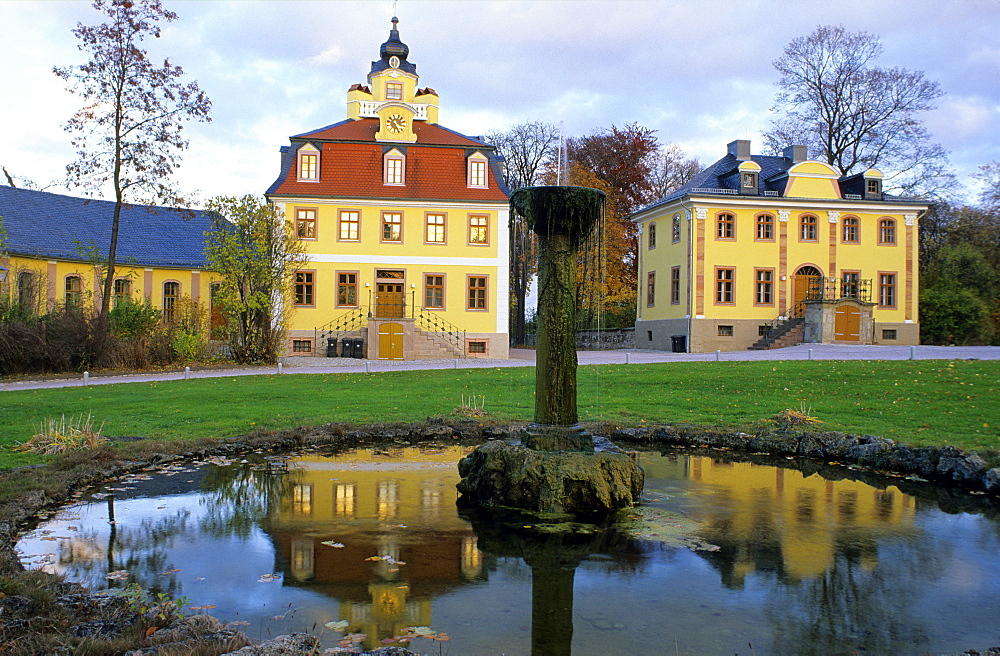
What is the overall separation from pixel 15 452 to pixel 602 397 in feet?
36.2

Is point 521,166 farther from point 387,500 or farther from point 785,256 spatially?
point 387,500

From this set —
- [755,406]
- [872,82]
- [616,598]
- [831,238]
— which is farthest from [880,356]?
[616,598]

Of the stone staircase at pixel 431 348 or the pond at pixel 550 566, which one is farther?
the stone staircase at pixel 431 348

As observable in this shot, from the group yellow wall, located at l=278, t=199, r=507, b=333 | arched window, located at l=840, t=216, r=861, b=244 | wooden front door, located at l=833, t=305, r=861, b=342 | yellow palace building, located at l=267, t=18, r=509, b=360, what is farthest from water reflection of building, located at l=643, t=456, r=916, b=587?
arched window, located at l=840, t=216, r=861, b=244

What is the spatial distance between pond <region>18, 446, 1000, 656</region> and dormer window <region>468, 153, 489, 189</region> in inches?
1132

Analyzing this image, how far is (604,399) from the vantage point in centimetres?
1616

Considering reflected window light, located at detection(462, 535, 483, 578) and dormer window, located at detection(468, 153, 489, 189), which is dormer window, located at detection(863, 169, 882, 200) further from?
reflected window light, located at detection(462, 535, 483, 578)

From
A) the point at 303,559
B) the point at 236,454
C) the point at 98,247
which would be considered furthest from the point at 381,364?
the point at 303,559

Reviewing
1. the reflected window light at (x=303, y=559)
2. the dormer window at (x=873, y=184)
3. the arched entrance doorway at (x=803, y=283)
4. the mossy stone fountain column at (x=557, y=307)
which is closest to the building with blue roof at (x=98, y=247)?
the arched entrance doorway at (x=803, y=283)

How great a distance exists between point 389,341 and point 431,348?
187 cm

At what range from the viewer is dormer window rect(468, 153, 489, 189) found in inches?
1407

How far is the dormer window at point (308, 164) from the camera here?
3478 centimetres

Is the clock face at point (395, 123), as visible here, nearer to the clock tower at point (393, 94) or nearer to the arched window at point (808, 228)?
the clock tower at point (393, 94)

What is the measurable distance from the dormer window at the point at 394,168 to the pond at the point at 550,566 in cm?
2828
